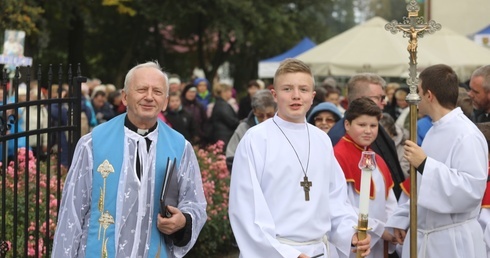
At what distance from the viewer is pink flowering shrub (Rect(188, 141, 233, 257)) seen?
1001 cm

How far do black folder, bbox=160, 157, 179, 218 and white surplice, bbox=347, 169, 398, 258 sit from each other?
5.50 ft

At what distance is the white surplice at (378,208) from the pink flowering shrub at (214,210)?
338 cm

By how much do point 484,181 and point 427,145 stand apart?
54 centimetres

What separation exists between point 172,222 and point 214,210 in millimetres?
4952

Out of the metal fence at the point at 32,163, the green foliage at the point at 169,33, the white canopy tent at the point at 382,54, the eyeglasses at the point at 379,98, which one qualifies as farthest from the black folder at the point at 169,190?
the green foliage at the point at 169,33

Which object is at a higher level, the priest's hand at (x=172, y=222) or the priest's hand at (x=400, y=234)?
the priest's hand at (x=172, y=222)

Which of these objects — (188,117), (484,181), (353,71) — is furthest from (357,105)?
(353,71)

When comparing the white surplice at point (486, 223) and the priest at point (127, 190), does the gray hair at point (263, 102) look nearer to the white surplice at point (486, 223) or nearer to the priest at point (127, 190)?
the white surplice at point (486, 223)

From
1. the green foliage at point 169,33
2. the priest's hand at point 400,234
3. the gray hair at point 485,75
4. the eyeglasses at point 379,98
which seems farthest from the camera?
the green foliage at point 169,33

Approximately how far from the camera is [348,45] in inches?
806

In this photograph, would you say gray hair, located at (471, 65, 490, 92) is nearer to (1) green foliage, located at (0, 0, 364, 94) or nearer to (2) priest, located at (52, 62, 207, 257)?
(2) priest, located at (52, 62, 207, 257)

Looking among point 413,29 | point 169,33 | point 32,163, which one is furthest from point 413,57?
point 169,33

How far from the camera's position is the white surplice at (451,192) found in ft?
19.4

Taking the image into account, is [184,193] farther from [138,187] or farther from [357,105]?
[357,105]
